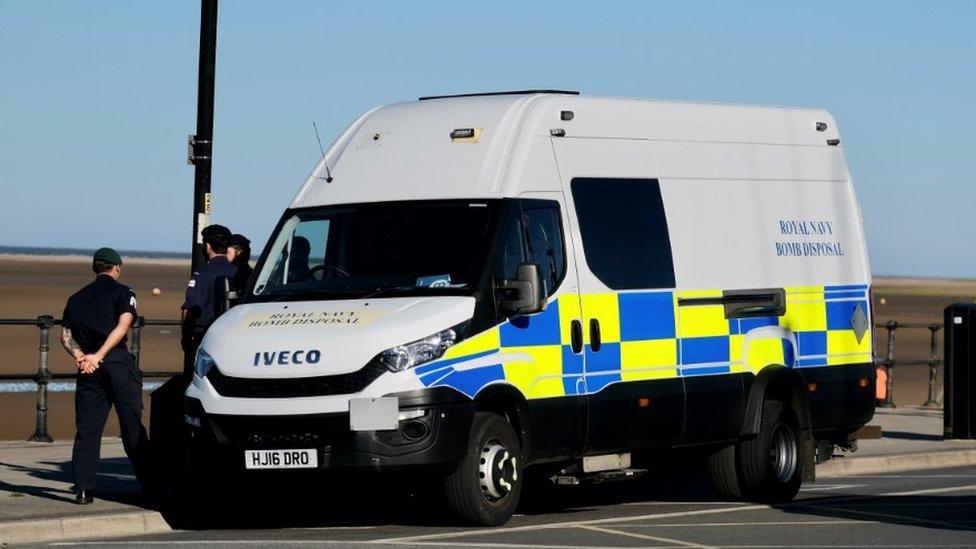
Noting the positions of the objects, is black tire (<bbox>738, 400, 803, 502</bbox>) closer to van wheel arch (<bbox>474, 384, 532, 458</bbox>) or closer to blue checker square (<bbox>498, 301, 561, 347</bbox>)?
blue checker square (<bbox>498, 301, 561, 347</bbox>)

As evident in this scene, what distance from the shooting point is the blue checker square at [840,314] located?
51.6ft

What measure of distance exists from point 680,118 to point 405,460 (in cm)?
388

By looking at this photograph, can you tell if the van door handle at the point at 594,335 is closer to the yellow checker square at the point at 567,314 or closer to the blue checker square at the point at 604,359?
the blue checker square at the point at 604,359

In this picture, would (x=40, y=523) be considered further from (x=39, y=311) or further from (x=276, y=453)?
(x=39, y=311)

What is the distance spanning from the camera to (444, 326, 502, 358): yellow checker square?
12.3 metres

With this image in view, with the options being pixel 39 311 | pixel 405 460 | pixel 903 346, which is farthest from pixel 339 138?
pixel 39 311

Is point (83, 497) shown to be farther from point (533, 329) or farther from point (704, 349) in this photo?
point (704, 349)

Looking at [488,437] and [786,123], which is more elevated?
[786,123]

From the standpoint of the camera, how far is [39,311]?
5641 centimetres

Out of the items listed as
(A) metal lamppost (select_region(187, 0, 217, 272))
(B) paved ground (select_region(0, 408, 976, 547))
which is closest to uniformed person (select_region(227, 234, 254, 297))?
(A) metal lamppost (select_region(187, 0, 217, 272))

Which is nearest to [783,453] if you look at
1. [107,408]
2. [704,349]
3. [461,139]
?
[704,349]

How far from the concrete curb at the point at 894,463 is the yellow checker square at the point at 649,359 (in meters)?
4.12

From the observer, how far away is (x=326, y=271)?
43.4 ft

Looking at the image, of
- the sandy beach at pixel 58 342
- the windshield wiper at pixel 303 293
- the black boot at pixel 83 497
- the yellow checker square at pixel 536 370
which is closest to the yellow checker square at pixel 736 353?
the yellow checker square at pixel 536 370
